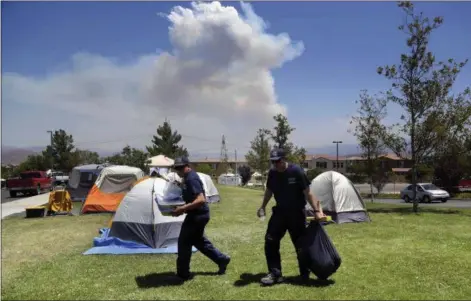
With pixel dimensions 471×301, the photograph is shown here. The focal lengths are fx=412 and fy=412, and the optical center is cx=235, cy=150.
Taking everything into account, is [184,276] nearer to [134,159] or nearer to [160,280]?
[160,280]

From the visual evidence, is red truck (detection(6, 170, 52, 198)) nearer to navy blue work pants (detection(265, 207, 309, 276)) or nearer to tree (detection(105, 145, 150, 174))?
tree (detection(105, 145, 150, 174))

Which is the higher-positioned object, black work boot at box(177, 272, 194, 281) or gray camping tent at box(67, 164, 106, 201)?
gray camping tent at box(67, 164, 106, 201)

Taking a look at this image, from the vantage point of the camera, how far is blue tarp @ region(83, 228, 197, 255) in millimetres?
8945

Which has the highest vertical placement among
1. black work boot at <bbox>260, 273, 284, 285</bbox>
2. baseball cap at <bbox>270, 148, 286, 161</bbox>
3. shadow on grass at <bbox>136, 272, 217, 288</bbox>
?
baseball cap at <bbox>270, 148, 286, 161</bbox>

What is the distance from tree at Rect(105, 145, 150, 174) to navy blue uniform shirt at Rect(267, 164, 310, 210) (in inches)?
1199

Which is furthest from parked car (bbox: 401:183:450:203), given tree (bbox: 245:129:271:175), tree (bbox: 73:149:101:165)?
tree (bbox: 73:149:101:165)

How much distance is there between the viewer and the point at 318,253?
614 centimetres

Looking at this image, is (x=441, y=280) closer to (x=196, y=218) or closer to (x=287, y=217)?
(x=287, y=217)

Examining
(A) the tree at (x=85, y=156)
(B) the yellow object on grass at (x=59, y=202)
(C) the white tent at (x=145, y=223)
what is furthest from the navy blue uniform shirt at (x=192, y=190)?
(A) the tree at (x=85, y=156)

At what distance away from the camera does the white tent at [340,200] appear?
1340 centimetres

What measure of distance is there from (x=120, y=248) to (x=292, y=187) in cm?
490

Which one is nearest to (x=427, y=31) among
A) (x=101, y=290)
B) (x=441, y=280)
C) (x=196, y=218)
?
(x=441, y=280)

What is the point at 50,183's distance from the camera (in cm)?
3434

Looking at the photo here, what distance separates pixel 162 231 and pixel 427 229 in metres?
7.55
